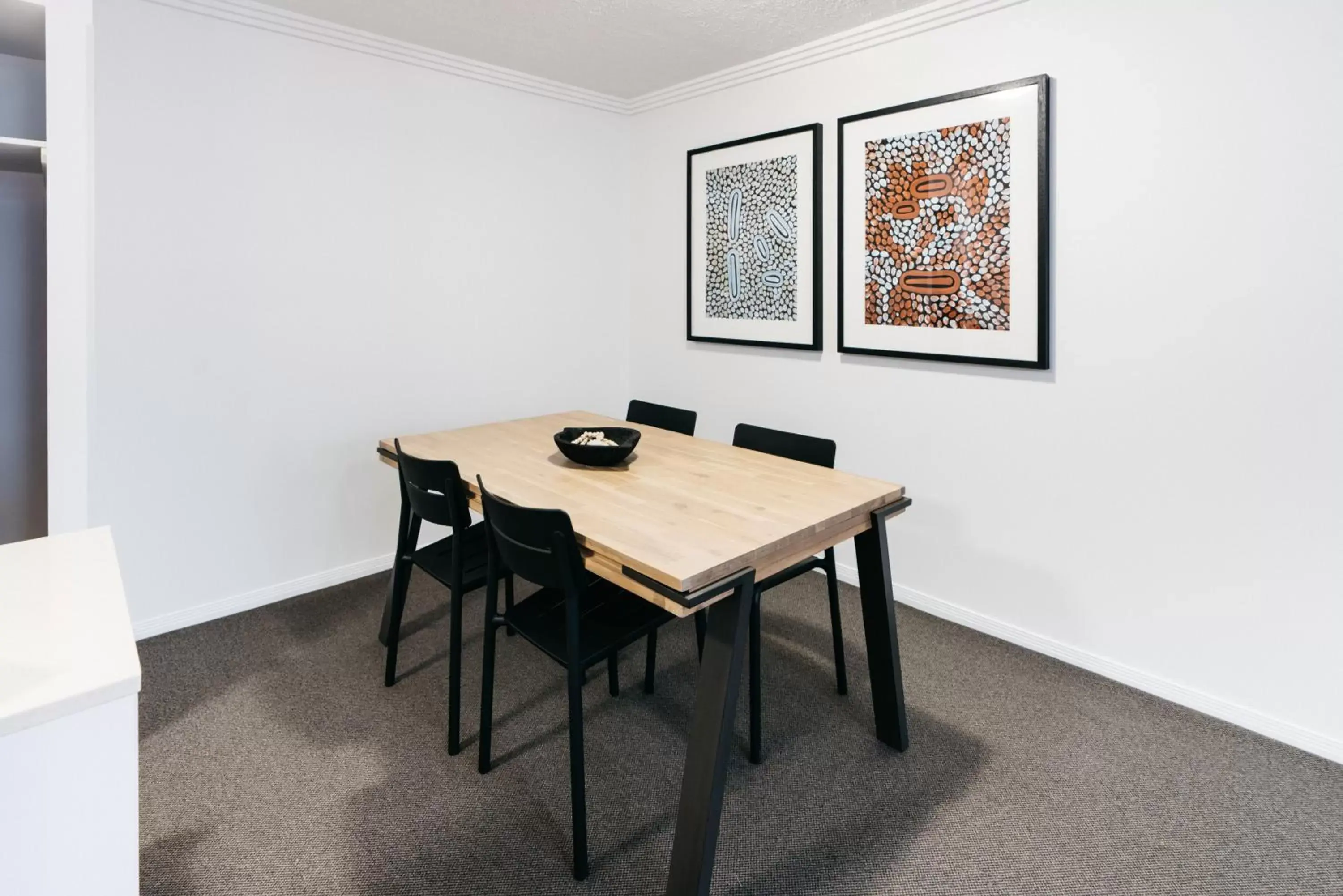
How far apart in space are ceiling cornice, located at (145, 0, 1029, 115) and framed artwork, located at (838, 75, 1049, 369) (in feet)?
0.95

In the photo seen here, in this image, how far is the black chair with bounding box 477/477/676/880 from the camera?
5.53ft

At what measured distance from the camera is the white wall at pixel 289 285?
2.68 metres

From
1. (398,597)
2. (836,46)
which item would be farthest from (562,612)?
(836,46)

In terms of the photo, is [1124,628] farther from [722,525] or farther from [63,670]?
[63,670]

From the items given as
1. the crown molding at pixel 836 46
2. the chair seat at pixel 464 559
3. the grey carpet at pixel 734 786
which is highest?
the crown molding at pixel 836 46

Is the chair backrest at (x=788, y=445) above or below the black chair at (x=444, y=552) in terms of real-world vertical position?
above

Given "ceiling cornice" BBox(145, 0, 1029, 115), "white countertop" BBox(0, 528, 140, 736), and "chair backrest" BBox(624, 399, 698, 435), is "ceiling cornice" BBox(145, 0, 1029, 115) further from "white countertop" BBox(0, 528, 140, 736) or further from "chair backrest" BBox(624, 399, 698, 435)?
"white countertop" BBox(0, 528, 140, 736)

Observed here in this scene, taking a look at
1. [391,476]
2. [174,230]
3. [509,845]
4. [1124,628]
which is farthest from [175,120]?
[1124,628]

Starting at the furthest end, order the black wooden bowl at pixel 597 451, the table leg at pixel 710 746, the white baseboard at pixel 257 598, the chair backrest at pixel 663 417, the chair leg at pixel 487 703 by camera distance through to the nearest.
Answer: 1. the chair backrest at pixel 663 417
2. the white baseboard at pixel 257 598
3. the black wooden bowl at pixel 597 451
4. the chair leg at pixel 487 703
5. the table leg at pixel 710 746

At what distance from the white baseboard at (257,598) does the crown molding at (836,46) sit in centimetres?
276

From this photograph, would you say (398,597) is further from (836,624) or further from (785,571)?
(836,624)

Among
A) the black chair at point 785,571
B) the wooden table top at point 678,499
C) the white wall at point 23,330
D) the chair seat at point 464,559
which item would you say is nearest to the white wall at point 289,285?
the white wall at point 23,330

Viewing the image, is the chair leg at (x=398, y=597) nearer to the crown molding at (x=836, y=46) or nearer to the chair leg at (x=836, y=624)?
the chair leg at (x=836, y=624)

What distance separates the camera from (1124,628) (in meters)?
2.53
